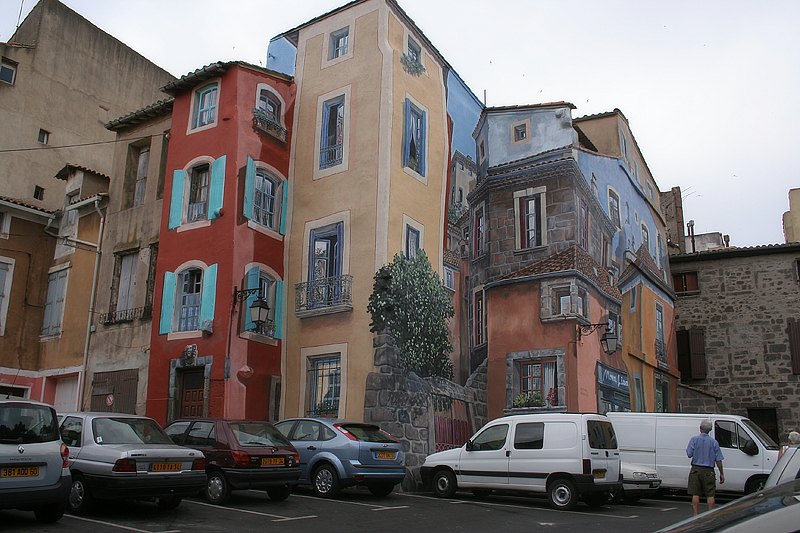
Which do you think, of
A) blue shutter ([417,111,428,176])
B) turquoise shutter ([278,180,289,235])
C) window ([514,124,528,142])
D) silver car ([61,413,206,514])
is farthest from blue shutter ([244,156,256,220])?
silver car ([61,413,206,514])

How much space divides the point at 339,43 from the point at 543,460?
40.1 feet

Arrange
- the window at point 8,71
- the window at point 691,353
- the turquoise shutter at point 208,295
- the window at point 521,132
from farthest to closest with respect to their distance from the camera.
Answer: the window at point 691,353
the window at point 8,71
the window at point 521,132
the turquoise shutter at point 208,295

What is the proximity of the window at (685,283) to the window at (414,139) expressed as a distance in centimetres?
1414

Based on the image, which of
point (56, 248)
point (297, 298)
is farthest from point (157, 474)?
point (56, 248)

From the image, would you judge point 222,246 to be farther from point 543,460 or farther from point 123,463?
point 543,460

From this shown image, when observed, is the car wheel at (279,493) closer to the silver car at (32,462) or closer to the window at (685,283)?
the silver car at (32,462)

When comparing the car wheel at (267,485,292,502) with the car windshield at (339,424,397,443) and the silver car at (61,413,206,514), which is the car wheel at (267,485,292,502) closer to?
the car windshield at (339,424,397,443)

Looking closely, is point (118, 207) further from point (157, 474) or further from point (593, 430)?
point (593, 430)

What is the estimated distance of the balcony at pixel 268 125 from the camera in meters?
19.2

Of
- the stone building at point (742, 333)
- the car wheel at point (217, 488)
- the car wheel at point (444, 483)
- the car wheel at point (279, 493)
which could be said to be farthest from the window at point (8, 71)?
the stone building at point (742, 333)

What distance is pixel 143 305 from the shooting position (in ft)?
66.1

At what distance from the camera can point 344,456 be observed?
13016 mm

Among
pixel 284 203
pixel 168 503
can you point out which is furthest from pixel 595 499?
pixel 284 203

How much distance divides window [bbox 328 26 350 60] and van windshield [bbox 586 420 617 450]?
11.5m
